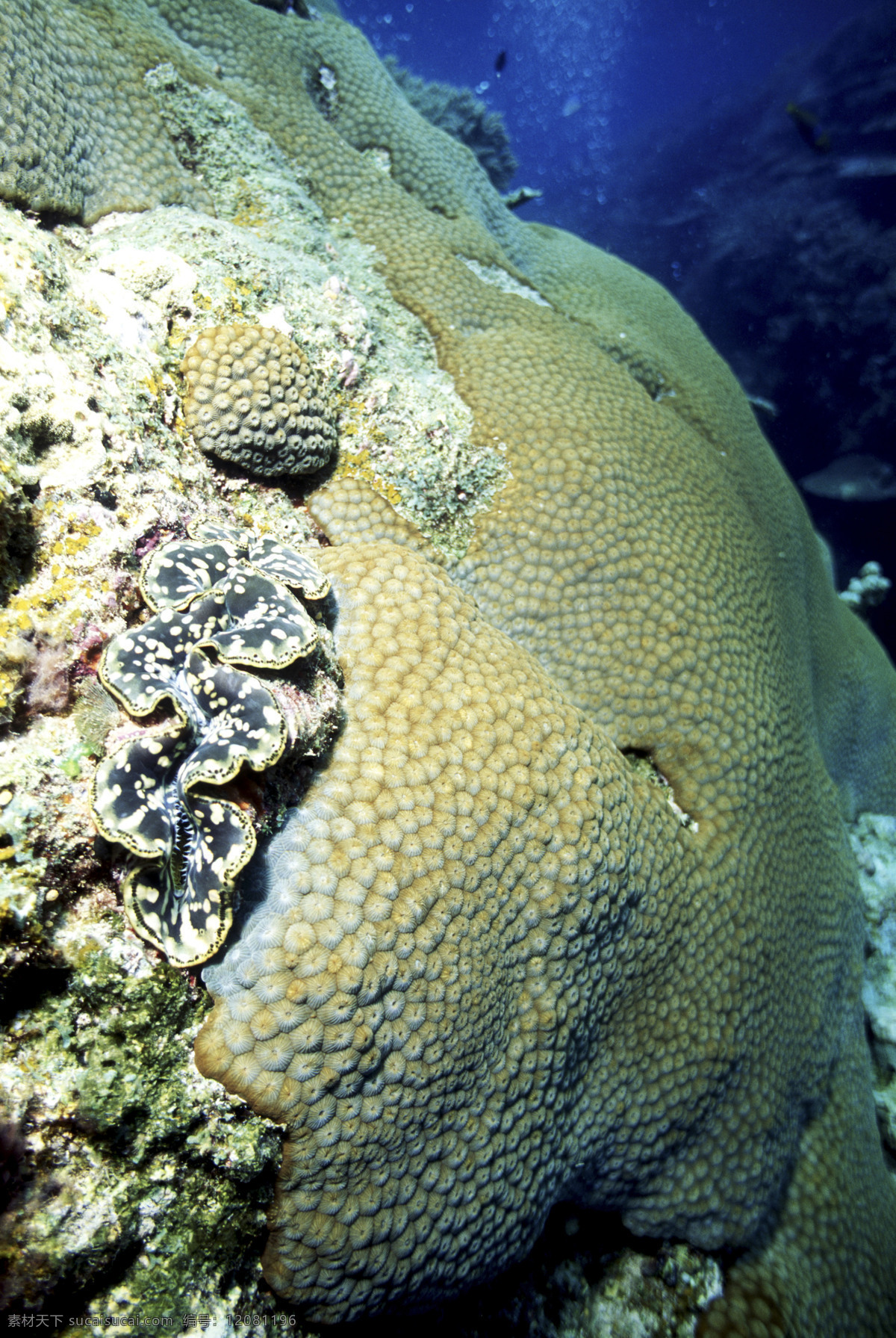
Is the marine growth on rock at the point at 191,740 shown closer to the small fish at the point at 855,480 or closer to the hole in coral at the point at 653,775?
the hole in coral at the point at 653,775

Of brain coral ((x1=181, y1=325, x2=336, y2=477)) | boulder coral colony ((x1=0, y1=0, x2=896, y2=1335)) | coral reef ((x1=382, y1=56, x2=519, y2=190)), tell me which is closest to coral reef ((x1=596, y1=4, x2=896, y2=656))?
coral reef ((x1=382, y1=56, x2=519, y2=190))

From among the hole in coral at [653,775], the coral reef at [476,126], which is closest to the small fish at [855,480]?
the coral reef at [476,126]

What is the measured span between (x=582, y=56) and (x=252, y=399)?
6848cm

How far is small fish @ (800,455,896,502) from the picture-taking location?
1073cm

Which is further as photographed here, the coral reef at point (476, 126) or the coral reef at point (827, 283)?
the coral reef at point (827, 283)

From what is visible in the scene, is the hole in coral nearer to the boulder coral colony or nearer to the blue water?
the boulder coral colony

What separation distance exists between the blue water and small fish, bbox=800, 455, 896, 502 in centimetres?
1845

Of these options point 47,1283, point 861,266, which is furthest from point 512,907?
point 861,266

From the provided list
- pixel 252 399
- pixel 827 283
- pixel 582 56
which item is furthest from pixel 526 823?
pixel 582 56

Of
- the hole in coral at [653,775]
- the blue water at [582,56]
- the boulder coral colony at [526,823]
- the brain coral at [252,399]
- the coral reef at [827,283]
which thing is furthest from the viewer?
the blue water at [582,56]

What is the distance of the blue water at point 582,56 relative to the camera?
29.0 m

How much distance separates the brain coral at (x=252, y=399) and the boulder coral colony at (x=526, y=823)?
356 mm

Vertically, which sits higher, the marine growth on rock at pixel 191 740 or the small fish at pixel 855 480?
the small fish at pixel 855 480

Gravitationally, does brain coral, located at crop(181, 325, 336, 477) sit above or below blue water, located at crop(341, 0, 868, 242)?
below
